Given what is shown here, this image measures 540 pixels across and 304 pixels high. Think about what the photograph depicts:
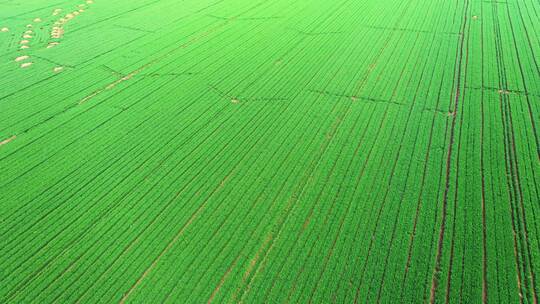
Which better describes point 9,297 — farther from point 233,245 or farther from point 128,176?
point 233,245

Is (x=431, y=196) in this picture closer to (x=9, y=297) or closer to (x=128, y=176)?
(x=128, y=176)

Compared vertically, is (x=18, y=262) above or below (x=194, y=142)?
below

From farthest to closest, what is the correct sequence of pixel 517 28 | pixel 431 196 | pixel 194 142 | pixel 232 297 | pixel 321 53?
pixel 517 28
pixel 321 53
pixel 194 142
pixel 431 196
pixel 232 297

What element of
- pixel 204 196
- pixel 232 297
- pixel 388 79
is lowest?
pixel 232 297

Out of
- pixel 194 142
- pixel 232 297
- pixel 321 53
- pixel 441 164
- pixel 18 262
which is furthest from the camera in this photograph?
pixel 321 53

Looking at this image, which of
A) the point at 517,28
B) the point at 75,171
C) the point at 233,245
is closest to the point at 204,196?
the point at 233,245

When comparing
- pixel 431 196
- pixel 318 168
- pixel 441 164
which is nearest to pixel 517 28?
pixel 441 164

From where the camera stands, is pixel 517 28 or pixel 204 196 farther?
pixel 517 28
